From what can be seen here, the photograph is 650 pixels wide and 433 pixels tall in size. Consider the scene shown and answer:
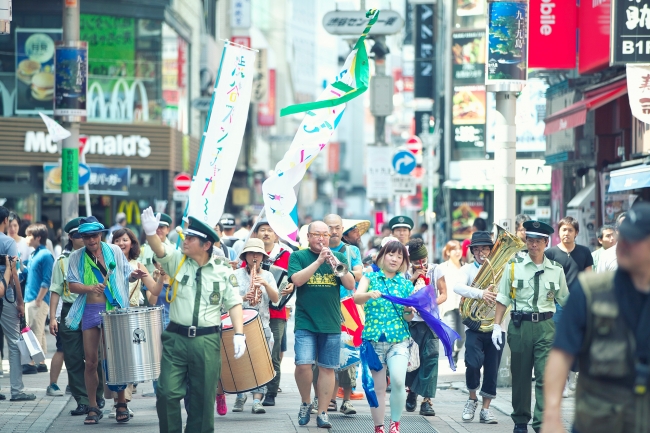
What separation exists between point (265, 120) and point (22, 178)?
37.7m

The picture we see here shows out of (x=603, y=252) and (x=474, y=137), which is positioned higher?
(x=474, y=137)

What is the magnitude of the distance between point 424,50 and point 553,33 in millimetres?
21983

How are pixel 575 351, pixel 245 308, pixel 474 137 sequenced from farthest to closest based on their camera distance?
1. pixel 474 137
2. pixel 245 308
3. pixel 575 351

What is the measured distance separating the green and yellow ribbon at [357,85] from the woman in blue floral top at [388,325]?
8.11ft

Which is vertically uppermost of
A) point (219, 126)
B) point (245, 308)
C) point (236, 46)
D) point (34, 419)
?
point (236, 46)

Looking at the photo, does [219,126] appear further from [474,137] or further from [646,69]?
[474,137]

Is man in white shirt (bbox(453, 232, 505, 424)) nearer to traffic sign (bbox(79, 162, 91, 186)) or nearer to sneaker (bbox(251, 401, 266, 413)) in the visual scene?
sneaker (bbox(251, 401, 266, 413))

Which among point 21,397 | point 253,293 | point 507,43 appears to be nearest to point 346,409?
point 253,293

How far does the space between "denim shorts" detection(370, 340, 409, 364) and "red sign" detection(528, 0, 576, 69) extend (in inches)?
381

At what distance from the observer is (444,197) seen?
3684cm

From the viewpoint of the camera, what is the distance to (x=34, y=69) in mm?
28453

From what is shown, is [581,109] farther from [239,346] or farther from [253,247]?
[239,346]

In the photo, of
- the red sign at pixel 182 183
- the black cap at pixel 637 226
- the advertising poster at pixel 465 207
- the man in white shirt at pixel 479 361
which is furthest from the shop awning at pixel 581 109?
the advertising poster at pixel 465 207

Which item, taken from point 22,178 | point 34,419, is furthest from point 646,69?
point 22,178
